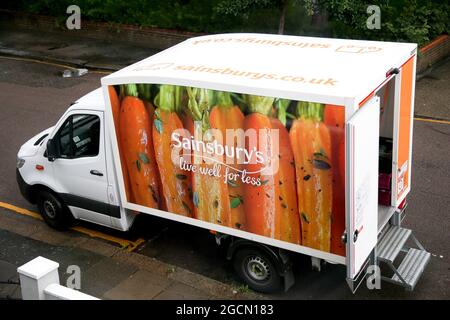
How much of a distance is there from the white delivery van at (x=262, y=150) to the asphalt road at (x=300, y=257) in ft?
1.38

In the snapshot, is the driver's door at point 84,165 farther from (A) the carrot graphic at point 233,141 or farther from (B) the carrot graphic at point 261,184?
(B) the carrot graphic at point 261,184

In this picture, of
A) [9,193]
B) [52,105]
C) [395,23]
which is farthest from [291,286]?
[395,23]

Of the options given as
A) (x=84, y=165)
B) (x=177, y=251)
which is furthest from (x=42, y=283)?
(x=177, y=251)

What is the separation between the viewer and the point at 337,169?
645cm

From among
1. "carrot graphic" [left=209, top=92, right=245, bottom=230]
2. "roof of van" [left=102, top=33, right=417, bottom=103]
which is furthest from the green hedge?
"carrot graphic" [left=209, top=92, right=245, bottom=230]

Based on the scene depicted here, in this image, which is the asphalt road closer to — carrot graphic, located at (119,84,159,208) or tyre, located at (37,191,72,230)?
tyre, located at (37,191,72,230)

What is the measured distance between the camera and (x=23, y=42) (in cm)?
2088

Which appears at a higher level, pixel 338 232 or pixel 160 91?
pixel 160 91

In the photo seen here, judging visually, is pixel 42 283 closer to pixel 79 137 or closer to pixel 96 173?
pixel 96 173

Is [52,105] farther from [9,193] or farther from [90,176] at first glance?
[90,176]

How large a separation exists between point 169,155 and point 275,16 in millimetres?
10979

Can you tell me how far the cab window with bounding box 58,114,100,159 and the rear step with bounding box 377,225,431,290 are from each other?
3.94 meters

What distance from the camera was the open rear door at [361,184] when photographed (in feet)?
19.8

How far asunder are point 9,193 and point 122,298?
408cm
